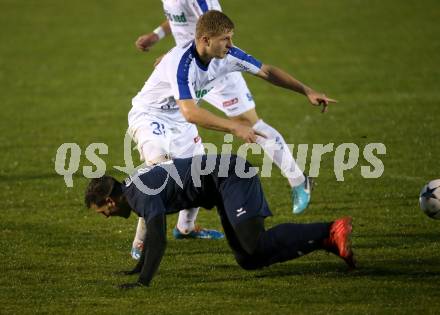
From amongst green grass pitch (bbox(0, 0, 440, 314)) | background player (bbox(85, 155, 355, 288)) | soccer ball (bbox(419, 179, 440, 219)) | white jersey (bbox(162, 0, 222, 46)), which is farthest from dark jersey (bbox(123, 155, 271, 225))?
white jersey (bbox(162, 0, 222, 46))

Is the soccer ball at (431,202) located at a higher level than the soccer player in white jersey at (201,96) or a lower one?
lower

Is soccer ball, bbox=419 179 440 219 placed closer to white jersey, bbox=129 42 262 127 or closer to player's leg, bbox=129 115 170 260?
white jersey, bbox=129 42 262 127

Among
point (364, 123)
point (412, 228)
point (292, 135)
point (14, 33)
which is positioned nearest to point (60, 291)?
Result: point (412, 228)

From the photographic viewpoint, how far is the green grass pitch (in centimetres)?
802

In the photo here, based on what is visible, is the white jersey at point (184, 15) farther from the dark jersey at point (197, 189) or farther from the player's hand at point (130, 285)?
the player's hand at point (130, 285)

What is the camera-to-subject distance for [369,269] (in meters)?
8.60

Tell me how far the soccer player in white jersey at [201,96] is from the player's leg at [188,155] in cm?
1

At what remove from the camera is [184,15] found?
36.6 ft

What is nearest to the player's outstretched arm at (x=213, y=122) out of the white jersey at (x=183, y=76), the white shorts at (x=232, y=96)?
the white jersey at (x=183, y=76)

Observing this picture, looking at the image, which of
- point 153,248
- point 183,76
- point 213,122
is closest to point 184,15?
point 183,76

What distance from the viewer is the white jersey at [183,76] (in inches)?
342

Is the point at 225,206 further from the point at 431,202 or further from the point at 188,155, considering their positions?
the point at 431,202

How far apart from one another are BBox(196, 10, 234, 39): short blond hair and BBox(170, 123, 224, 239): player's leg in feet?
4.55

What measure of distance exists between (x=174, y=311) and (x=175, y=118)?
8.89 feet
